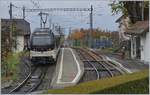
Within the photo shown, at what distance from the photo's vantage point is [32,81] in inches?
1157

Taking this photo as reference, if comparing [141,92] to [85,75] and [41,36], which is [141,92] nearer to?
[85,75]

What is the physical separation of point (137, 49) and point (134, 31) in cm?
328

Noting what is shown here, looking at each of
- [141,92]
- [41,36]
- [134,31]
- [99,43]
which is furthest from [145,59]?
[99,43]

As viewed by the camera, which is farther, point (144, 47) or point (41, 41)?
point (144, 47)

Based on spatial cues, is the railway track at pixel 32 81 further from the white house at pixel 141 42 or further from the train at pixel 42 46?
the white house at pixel 141 42

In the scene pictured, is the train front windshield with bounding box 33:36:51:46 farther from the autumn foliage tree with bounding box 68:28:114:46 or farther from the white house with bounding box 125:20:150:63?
the autumn foliage tree with bounding box 68:28:114:46

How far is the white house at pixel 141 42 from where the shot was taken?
40.0m

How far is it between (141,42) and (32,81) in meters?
17.4

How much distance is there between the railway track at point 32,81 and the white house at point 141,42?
862 centimetres

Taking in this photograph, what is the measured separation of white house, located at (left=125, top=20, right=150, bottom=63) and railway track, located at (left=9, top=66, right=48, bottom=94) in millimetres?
8615

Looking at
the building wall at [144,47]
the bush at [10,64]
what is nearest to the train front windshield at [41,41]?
the building wall at [144,47]

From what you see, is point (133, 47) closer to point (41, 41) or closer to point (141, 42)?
point (141, 42)

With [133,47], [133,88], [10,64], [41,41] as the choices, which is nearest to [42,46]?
[41,41]

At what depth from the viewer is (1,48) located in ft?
43.2
